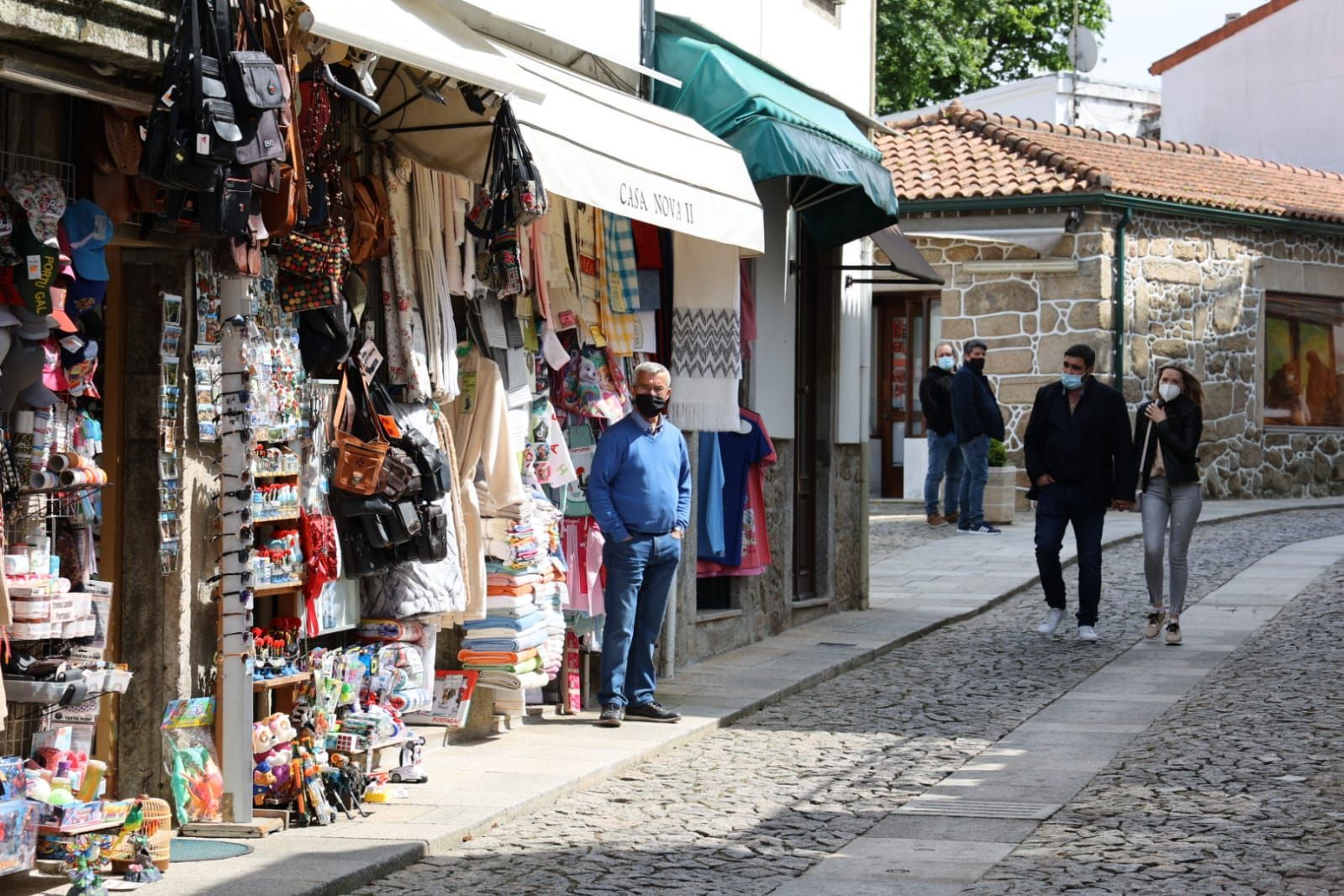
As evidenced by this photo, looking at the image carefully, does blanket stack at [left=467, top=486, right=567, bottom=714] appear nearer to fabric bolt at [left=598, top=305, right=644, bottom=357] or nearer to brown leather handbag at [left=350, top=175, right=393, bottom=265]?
fabric bolt at [left=598, top=305, right=644, bottom=357]

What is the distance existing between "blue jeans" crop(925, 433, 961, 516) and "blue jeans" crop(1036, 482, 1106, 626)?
702 cm

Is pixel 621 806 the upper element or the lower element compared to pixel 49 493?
lower

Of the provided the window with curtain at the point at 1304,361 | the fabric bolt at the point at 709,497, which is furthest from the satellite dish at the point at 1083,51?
the fabric bolt at the point at 709,497

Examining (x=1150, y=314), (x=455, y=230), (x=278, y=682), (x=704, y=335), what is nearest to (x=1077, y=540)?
(x=704, y=335)

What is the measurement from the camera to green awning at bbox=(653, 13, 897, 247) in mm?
11594

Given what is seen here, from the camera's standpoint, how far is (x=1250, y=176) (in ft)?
88.5

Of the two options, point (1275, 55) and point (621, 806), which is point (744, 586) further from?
point (1275, 55)

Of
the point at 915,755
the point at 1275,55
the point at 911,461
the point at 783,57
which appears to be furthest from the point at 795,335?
the point at 1275,55

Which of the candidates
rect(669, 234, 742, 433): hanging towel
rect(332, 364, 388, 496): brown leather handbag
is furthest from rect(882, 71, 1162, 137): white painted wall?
rect(332, 364, 388, 496): brown leather handbag

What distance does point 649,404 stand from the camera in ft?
33.1

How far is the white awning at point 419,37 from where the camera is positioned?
A: 21.5 ft

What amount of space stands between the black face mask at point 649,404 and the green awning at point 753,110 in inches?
83.8

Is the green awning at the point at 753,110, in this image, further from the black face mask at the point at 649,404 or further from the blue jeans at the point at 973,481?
the blue jeans at the point at 973,481

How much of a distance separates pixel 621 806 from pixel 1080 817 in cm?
192
